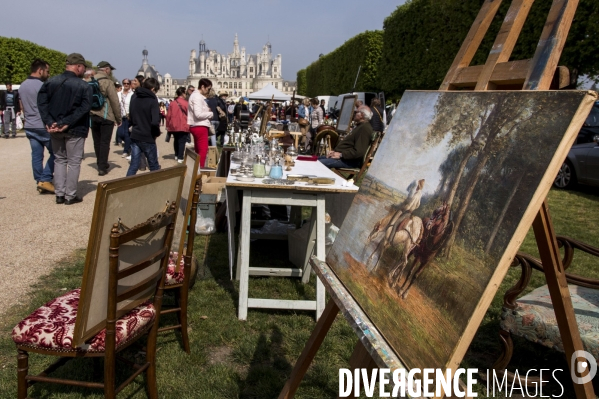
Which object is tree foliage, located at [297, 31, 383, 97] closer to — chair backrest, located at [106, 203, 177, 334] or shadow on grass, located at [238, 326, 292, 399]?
shadow on grass, located at [238, 326, 292, 399]

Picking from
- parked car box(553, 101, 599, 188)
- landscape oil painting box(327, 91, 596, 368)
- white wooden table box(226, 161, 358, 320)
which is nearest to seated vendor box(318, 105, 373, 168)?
white wooden table box(226, 161, 358, 320)

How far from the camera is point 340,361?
10.0ft

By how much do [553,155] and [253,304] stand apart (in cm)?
272

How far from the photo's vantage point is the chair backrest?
1.97m

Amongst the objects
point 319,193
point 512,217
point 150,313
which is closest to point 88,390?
point 150,313

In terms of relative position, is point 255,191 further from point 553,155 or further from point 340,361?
point 553,155

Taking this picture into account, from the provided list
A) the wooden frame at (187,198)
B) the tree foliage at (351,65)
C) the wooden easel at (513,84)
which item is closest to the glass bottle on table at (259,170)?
the wooden frame at (187,198)

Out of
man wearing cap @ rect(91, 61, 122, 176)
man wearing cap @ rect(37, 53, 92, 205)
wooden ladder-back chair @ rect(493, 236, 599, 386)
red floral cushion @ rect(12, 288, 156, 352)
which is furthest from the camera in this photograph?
man wearing cap @ rect(91, 61, 122, 176)

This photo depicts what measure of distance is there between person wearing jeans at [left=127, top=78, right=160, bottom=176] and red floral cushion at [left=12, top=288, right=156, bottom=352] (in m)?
5.69

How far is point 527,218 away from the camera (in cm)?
122

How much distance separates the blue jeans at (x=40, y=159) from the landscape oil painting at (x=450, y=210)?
6.80 metres

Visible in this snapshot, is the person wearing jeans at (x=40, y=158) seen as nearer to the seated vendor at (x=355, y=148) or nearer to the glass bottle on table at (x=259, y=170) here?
the seated vendor at (x=355, y=148)

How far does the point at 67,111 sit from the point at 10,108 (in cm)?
1277

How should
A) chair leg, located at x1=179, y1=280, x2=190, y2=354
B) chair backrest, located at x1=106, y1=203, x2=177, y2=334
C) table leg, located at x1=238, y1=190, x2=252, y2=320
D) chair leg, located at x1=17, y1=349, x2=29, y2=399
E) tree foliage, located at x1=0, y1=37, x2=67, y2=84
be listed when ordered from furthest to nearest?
1. tree foliage, located at x1=0, y1=37, x2=67, y2=84
2. table leg, located at x1=238, y1=190, x2=252, y2=320
3. chair leg, located at x1=179, y1=280, x2=190, y2=354
4. chair leg, located at x1=17, y1=349, x2=29, y2=399
5. chair backrest, located at x1=106, y1=203, x2=177, y2=334
